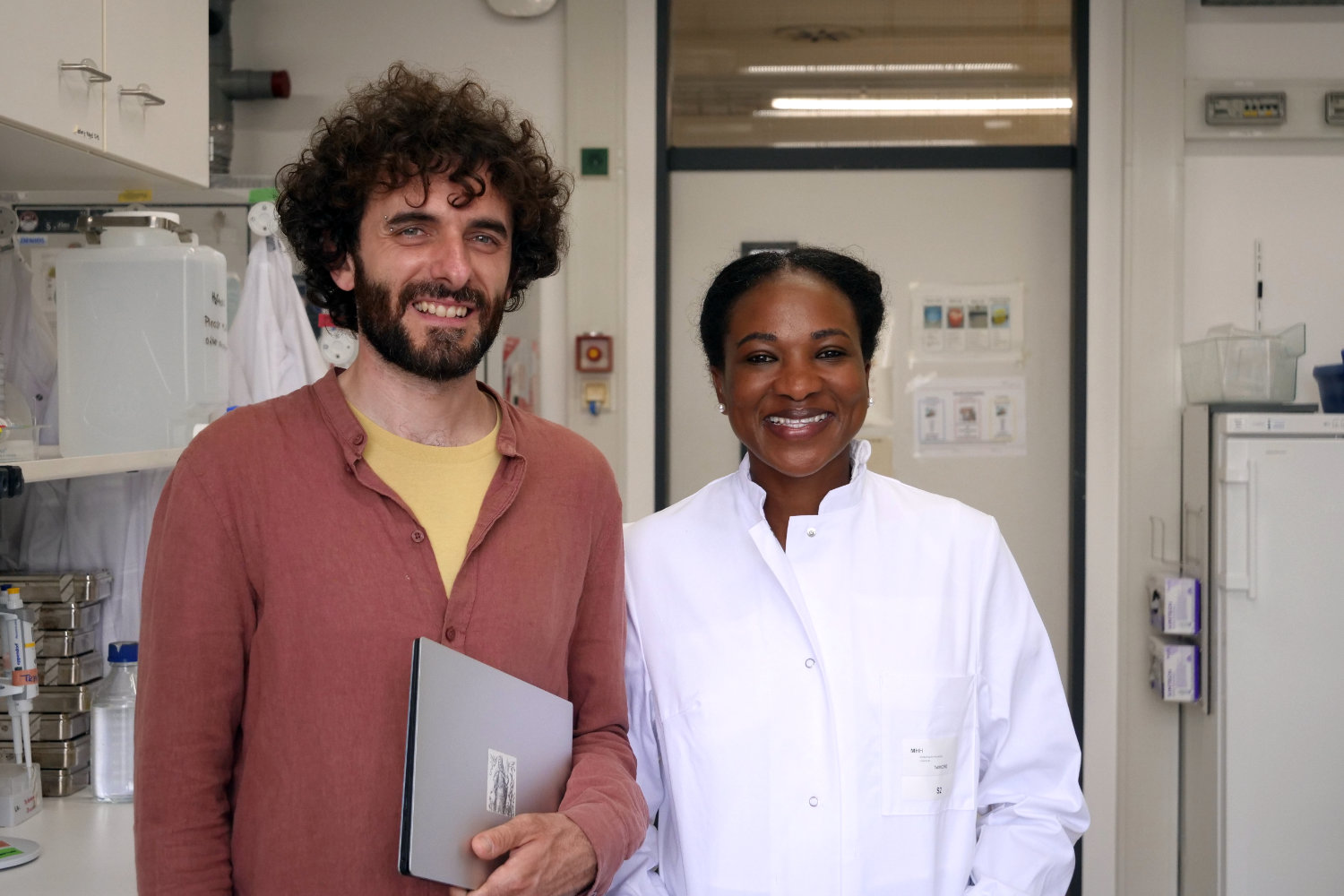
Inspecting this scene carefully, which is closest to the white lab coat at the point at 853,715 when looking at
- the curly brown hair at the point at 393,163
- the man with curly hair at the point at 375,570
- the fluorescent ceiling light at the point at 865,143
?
the man with curly hair at the point at 375,570

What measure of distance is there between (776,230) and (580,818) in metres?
2.67

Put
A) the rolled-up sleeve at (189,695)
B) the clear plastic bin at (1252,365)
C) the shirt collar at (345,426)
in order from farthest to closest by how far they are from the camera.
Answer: the clear plastic bin at (1252,365), the shirt collar at (345,426), the rolled-up sleeve at (189,695)

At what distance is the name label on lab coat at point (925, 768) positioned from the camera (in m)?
1.29

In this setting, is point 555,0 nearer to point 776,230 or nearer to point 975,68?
point 776,230

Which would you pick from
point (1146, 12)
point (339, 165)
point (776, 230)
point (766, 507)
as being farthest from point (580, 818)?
point (1146, 12)

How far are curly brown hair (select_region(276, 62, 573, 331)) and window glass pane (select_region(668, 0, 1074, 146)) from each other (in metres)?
2.23

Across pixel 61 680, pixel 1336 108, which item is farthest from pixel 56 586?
pixel 1336 108

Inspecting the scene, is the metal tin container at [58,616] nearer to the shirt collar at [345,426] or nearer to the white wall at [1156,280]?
the shirt collar at [345,426]

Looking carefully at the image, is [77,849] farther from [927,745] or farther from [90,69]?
[927,745]

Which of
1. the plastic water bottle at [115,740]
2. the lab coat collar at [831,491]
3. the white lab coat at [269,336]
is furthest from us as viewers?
the white lab coat at [269,336]

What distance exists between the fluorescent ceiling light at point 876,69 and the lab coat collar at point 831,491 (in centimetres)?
239

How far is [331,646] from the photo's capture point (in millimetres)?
1113

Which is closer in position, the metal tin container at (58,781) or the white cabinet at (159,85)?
the white cabinet at (159,85)

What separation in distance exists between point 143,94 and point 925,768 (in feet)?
5.19
